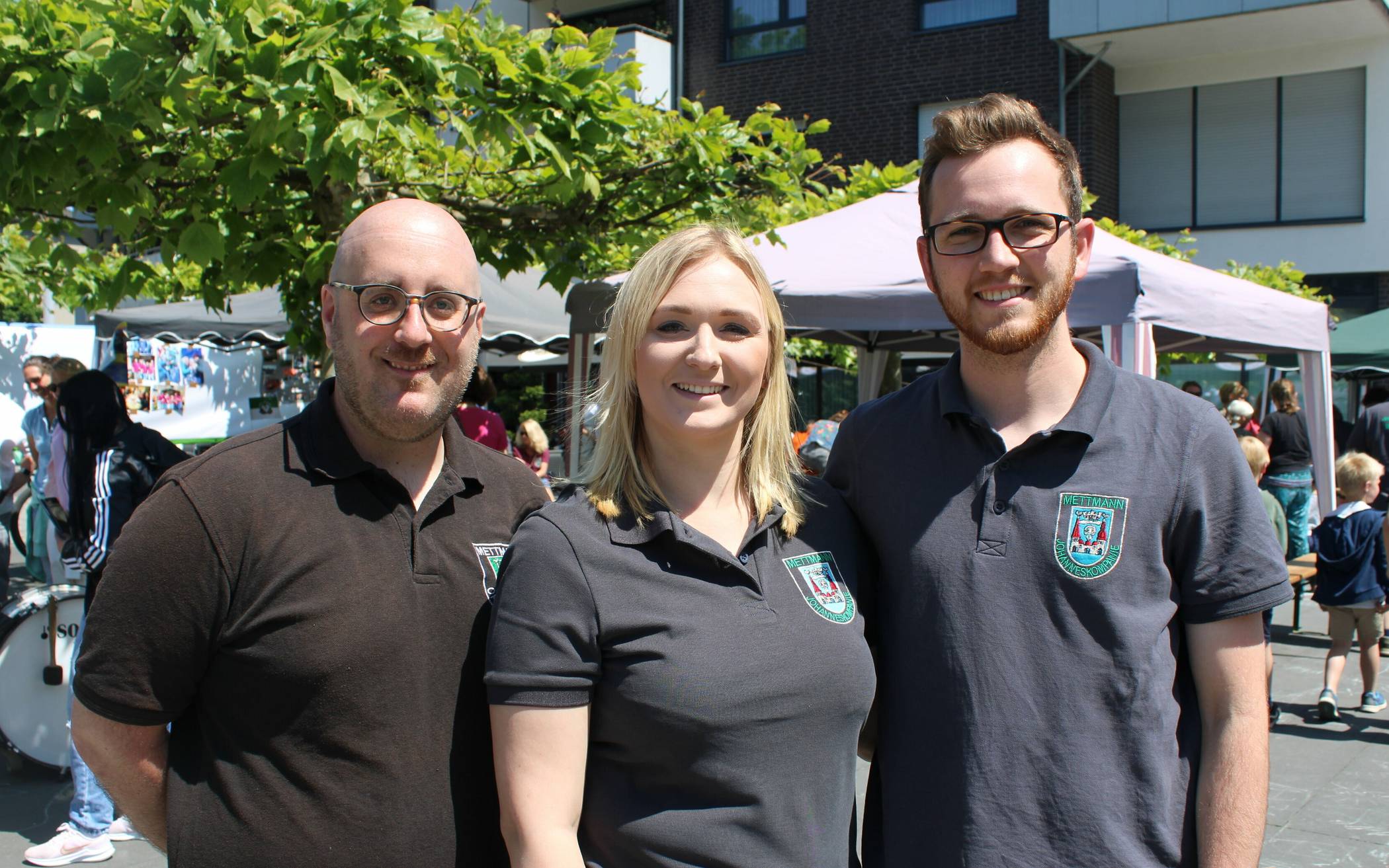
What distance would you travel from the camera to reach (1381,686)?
725 cm

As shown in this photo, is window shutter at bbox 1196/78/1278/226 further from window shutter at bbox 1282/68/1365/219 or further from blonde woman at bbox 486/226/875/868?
blonde woman at bbox 486/226/875/868

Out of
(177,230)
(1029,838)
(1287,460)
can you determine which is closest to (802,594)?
(1029,838)

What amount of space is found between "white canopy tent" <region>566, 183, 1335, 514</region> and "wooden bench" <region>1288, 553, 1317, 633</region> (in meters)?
0.47

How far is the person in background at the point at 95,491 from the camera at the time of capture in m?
4.39

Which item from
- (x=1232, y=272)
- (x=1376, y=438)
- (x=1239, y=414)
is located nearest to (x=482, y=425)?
(x=1376, y=438)

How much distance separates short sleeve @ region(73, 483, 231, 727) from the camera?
5.56 ft

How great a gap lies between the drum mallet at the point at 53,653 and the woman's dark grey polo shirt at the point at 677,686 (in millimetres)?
4719

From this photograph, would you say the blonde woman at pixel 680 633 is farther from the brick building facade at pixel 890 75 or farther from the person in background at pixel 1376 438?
the brick building facade at pixel 890 75

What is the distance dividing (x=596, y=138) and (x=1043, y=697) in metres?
3.24

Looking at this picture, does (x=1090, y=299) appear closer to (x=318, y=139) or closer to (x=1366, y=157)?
(x=318, y=139)

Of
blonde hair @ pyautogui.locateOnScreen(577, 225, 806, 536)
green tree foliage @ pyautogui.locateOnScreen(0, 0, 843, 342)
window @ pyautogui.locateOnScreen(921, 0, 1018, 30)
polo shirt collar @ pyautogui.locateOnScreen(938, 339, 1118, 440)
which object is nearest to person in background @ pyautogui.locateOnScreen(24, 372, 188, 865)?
green tree foliage @ pyautogui.locateOnScreen(0, 0, 843, 342)

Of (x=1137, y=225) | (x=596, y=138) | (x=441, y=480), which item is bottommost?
(x=441, y=480)

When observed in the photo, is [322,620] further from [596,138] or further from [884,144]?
[884,144]

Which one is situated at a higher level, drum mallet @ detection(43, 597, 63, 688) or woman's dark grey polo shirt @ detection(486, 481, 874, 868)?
woman's dark grey polo shirt @ detection(486, 481, 874, 868)
